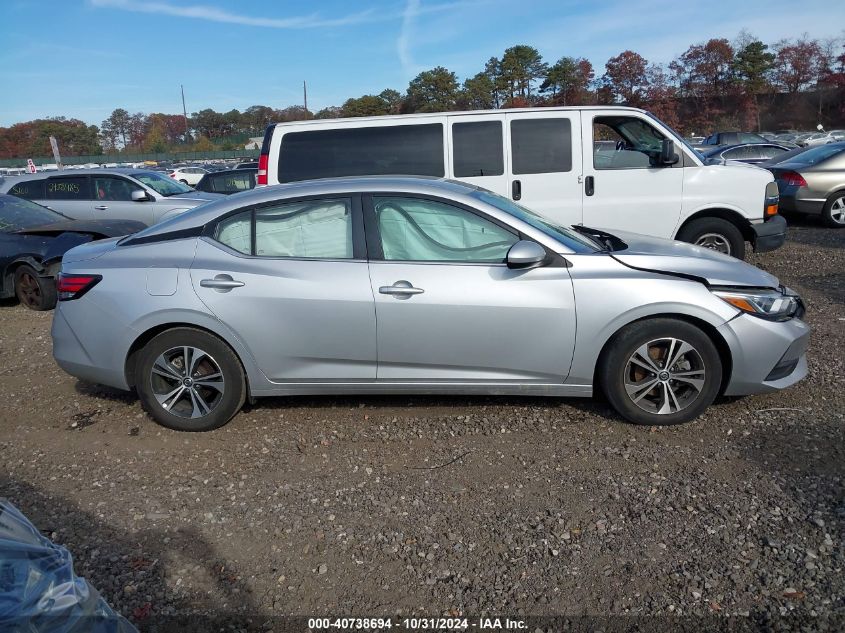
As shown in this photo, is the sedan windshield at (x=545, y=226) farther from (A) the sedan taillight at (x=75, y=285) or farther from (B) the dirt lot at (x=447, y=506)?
(A) the sedan taillight at (x=75, y=285)

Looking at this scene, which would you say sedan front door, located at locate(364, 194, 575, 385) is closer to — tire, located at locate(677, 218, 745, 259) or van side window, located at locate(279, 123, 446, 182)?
van side window, located at locate(279, 123, 446, 182)

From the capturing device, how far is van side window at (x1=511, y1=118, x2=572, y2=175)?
7363mm

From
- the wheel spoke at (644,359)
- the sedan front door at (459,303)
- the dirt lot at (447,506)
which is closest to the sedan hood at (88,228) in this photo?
the dirt lot at (447,506)

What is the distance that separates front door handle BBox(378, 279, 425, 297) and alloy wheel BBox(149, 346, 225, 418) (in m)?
1.20

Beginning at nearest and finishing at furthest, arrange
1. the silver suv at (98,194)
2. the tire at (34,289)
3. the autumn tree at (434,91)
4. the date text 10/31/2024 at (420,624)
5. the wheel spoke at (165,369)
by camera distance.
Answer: the date text 10/31/2024 at (420,624), the wheel spoke at (165,369), the tire at (34,289), the silver suv at (98,194), the autumn tree at (434,91)

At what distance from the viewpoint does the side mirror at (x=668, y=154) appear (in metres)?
7.36

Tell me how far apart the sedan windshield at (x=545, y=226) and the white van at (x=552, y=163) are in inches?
117

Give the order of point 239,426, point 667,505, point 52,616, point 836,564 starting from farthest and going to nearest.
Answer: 1. point 239,426
2. point 667,505
3. point 836,564
4. point 52,616

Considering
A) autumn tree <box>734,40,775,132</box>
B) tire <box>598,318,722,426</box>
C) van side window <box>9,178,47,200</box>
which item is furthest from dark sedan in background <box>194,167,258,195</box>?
autumn tree <box>734,40,775,132</box>

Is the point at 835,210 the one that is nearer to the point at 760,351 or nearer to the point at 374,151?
the point at 374,151

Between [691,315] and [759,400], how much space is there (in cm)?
98

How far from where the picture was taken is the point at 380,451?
3.90 metres

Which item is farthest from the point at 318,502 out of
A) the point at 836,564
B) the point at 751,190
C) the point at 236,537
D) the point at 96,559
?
the point at 751,190

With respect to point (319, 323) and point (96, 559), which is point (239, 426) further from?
point (96, 559)
